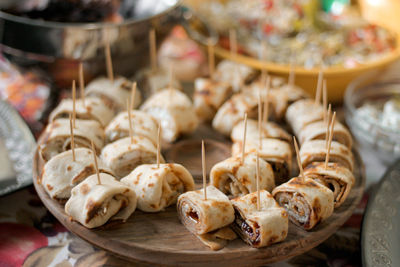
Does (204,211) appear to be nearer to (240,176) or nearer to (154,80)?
(240,176)

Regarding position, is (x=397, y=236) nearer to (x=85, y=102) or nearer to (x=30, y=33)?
(x=85, y=102)

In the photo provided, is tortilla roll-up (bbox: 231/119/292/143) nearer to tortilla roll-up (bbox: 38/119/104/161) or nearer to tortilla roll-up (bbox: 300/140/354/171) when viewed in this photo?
tortilla roll-up (bbox: 300/140/354/171)

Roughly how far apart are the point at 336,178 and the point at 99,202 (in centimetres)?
118

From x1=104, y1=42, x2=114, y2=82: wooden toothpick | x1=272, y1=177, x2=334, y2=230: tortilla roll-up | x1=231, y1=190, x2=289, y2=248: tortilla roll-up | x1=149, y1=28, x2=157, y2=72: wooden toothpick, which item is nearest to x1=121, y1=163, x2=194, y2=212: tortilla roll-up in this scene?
x1=231, y1=190, x2=289, y2=248: tortilla roll-up

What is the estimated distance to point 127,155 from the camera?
241cm

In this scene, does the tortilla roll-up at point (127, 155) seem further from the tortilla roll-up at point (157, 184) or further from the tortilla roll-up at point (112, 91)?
the tortilla roll-up at point (112, 91)

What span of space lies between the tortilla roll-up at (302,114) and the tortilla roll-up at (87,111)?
1.17 metres

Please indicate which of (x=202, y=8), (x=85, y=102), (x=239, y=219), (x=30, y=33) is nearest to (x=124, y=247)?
(x=239, y=219)

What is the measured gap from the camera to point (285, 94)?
3072 millimetres

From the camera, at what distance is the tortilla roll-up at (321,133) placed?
2.66 metres

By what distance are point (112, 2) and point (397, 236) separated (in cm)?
246

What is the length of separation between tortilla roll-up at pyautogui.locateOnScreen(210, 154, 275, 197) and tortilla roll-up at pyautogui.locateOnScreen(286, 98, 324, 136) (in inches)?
22.1

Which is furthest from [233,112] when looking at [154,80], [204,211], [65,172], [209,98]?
[65,172]

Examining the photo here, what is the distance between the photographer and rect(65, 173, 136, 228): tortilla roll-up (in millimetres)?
2020
